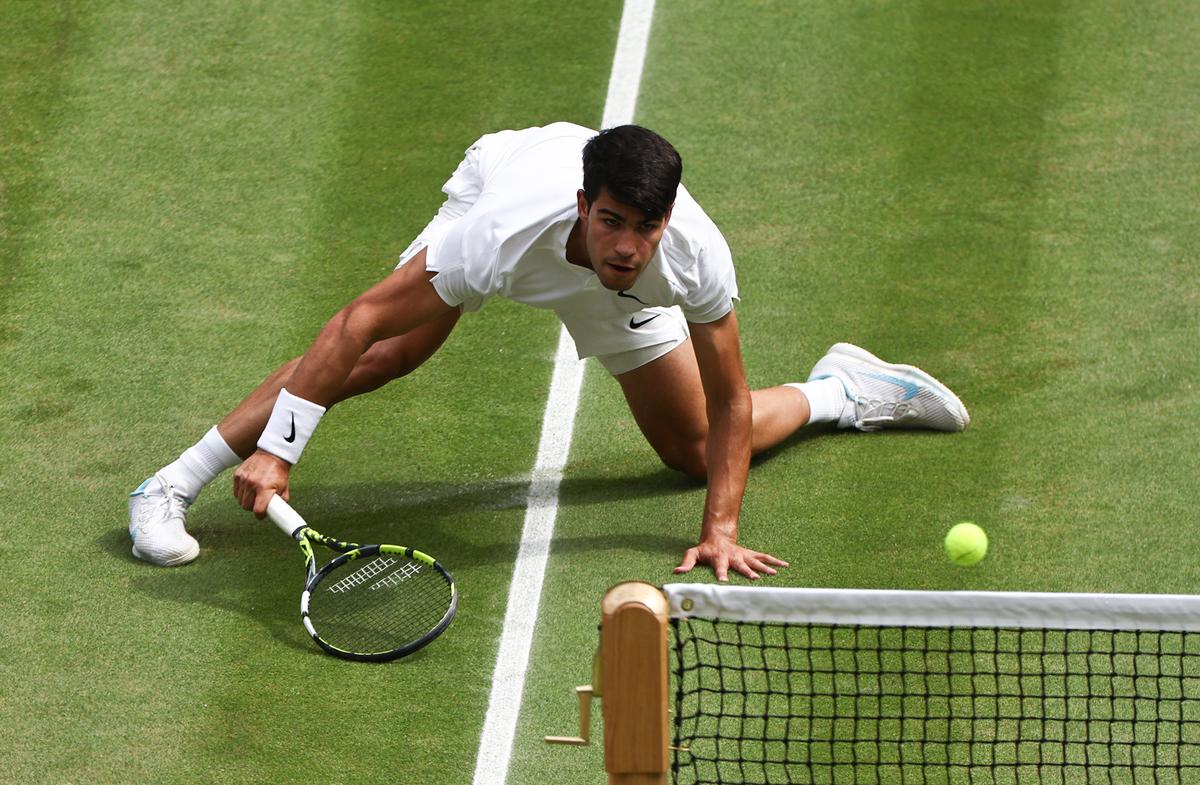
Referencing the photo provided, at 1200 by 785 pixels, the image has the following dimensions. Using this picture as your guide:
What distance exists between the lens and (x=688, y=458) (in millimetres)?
7223

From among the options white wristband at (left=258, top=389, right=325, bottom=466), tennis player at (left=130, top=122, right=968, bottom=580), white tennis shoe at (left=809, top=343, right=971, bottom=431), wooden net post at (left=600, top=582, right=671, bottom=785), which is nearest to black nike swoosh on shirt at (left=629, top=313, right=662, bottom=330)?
tennis player at (left=130, top=122, right=968, bottom=580)

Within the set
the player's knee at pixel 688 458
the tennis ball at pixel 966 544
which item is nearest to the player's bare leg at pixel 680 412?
the player's knee at pixel 688 458

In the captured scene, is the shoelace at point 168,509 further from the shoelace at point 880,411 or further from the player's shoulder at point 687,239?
the shoelace at point 880,411

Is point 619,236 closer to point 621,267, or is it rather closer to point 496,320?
point 621,267

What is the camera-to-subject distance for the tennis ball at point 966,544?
6.33 meters

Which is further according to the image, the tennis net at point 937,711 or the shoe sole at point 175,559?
the shoe sole at point 175,559

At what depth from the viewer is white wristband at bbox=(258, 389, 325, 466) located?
20.3ft

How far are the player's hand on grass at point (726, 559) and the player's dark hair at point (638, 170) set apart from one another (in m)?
1.52

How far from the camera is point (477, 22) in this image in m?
10.2

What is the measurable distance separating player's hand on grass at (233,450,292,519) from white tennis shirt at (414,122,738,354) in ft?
3.05

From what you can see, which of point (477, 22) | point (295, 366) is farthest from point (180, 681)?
point (477, 22)

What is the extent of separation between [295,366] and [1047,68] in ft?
18.2

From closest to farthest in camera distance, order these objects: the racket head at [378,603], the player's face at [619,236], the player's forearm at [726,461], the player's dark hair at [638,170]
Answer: the player's dark hair at [638,170], the player's face at [619,236], the racket head at [378,603], the player's forearm at [726,461]

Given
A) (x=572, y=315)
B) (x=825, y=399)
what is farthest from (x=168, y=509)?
(x=825, y=399)
